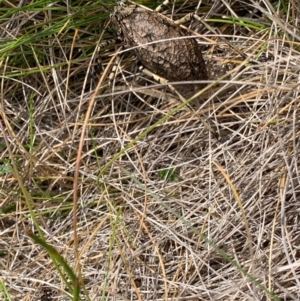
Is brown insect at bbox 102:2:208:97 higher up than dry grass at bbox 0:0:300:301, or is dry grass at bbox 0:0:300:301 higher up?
brown insect at bbox 102:2:208:97

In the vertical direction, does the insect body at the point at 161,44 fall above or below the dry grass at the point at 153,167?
above

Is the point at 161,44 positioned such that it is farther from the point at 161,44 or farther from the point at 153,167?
the point at 153,167

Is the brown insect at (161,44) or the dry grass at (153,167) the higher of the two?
the brown insect at (161,44)

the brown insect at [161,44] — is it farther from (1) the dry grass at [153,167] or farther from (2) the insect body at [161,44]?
(1) the dry grass at [153,167]

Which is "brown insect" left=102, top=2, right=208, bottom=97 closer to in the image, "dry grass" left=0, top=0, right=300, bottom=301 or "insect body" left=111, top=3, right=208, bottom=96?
"insect body" left=111, top=3, right=208, bottom=96

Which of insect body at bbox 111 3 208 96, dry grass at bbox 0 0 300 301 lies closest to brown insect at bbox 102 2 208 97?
insect body at bbox 111 3 208 96

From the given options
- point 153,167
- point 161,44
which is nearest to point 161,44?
point 161,44

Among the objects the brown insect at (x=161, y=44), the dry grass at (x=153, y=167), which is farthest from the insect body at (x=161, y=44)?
the dry grass at (x=153, y=167)
